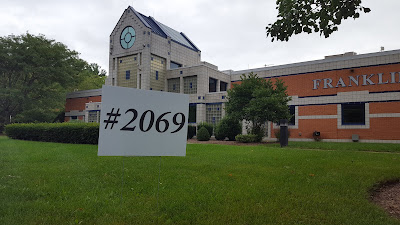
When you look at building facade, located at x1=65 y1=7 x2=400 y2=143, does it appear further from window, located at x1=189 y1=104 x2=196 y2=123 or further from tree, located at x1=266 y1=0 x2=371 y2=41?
tree, located at x1=266 y1=0 x2=371 y2=41

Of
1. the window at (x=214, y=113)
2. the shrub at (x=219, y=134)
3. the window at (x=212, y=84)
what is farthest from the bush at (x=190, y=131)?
the window at (x=212, y=84)

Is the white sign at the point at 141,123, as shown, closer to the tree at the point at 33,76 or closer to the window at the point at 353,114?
the window at the point at 353,114

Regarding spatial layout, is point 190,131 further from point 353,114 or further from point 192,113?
point 353,114

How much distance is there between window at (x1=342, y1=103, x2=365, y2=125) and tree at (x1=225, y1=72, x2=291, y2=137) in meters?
6.42

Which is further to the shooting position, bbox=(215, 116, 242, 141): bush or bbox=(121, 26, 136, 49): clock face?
bbox=(121, 26, 136, 49): clock face

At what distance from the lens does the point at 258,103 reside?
18484mm

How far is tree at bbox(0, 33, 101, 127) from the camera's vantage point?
3769 cm

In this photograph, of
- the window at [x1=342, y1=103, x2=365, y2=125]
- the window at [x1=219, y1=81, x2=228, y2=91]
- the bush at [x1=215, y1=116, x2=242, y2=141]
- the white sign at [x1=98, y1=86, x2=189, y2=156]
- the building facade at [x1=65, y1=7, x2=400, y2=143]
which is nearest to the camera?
the white sign at [x1=98, y1=86, x2=189, y2=156]

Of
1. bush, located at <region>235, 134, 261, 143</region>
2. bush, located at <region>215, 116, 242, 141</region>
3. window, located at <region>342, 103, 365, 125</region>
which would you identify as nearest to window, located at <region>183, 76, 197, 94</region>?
bush, located at <region>215, 116, 242, 141</region>

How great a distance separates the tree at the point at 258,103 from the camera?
18413 millimetres

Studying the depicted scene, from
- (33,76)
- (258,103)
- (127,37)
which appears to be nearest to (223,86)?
(127,37)

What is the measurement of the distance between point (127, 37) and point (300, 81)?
1987cm

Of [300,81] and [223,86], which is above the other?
[223,86]

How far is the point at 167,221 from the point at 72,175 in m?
3.57
